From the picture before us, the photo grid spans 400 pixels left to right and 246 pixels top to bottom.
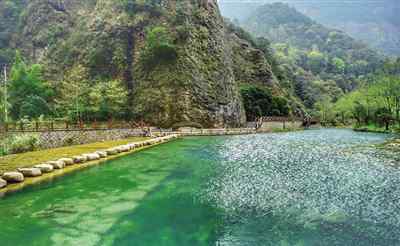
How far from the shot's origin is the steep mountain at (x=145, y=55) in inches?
2013

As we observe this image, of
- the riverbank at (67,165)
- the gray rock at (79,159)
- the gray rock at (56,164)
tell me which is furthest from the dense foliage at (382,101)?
the gray rock at (56,164)

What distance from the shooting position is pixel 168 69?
174 ft

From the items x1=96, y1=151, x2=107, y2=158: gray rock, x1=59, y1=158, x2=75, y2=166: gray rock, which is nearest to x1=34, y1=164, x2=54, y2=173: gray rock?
x1=59, y1=158, x2=75, y2=166: gray rock

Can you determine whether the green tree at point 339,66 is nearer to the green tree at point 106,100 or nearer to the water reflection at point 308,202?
the green tree at point 106,100

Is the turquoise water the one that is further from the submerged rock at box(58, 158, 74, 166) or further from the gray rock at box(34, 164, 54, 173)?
the submerged rock at box(58, 158, 74, 166)

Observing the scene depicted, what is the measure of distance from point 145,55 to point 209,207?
48.3 metres

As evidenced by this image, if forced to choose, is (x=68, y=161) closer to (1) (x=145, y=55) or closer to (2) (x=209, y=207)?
(2) (x=209, y=207)

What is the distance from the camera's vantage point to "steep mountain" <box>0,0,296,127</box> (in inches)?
2013

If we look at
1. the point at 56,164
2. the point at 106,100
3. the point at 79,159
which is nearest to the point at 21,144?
the point at 79,159

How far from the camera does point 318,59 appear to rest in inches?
5768

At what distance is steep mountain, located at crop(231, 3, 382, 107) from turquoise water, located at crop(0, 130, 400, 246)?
297ft

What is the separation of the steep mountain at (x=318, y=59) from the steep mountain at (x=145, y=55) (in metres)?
49.0

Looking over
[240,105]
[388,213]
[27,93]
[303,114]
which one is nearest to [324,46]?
[303,114]

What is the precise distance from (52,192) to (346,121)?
285 feet
